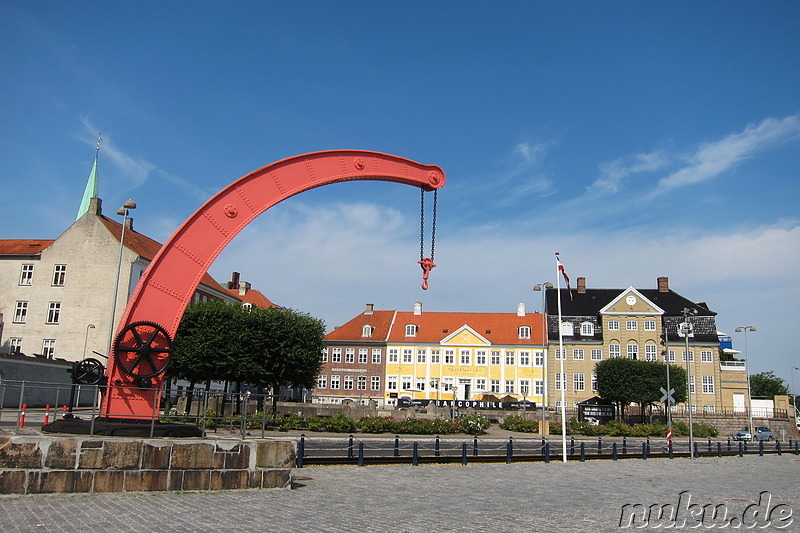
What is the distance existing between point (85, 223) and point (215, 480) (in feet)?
141

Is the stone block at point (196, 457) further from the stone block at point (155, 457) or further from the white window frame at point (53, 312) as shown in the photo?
the white window frame at point (53, 312)

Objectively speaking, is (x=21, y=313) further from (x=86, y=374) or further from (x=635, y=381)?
(x=635, y=381)

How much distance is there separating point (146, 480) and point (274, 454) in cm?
244

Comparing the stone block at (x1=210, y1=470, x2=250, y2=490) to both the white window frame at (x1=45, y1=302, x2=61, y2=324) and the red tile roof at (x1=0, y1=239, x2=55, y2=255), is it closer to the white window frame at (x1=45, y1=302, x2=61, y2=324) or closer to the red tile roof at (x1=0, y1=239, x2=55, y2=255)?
the white window frame at (x1=45, y1=302, x2=61, y2=324)

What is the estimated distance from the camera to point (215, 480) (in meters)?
12.3

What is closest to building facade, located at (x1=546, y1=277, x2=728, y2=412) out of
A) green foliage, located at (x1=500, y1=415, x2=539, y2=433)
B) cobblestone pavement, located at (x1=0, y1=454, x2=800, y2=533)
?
green foliage, located at (x1=500, y1=415, x2=539, y2=433)

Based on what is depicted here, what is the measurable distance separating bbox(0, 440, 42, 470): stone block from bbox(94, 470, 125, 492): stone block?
0.96 meters

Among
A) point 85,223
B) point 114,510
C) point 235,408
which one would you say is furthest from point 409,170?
point 85,223

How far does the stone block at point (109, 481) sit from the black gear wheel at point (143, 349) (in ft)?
8.19

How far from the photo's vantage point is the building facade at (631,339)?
220ft

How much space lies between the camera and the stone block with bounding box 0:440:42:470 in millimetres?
10727

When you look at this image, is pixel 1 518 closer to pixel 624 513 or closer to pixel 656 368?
pixel 624 513

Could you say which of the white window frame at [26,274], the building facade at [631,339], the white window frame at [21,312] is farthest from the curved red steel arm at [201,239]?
the building facade at [631,339]

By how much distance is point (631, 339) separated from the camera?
6912cm
